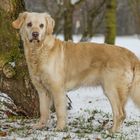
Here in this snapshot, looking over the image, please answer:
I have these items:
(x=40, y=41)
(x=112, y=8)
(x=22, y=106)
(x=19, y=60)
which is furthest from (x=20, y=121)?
(x=112, y=8)

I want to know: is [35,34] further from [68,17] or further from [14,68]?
[68,17]

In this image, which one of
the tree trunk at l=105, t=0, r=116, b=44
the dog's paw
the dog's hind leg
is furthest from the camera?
the tree trunk at l=105, t=0, r=116, b=44

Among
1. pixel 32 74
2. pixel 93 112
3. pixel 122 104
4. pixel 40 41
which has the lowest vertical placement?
pixel 93 112

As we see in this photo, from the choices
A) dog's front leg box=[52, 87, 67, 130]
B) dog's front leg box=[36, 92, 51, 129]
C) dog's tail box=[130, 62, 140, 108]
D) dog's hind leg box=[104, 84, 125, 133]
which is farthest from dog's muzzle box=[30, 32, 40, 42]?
dog's tail box=[130, 62, 140, 108]

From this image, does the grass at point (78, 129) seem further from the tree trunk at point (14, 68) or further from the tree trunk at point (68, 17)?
the tree trunk at point (68, 17)

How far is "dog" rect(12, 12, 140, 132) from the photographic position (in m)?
6.92

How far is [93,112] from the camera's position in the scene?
344 inches

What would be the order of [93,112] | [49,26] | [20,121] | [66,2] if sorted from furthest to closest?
[66,2] → [93,112] → [20,121] → [49,26]

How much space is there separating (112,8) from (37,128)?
8889mm

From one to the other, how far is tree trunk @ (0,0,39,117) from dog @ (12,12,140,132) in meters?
0.88

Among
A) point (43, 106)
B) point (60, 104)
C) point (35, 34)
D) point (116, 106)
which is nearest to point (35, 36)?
point (35, 34)

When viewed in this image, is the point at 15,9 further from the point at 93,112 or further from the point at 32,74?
the point at 93,112

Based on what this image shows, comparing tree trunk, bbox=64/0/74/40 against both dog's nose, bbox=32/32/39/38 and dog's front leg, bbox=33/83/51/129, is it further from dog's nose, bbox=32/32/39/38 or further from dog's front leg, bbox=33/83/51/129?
dog's nose, bbox=32/32/39/38

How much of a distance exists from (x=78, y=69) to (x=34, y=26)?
3.09ft
